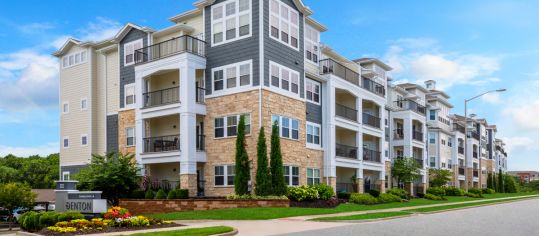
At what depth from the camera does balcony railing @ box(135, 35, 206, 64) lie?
35334 mm

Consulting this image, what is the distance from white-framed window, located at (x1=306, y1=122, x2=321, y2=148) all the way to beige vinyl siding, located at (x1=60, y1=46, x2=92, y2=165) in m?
17.0

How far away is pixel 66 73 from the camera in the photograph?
150 feet

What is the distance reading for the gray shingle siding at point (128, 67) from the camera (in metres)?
39.1

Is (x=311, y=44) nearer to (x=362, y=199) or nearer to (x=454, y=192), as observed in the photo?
(x=362, y=199)

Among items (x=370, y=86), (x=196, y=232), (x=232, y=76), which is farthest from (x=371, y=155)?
(x=196, y=232)

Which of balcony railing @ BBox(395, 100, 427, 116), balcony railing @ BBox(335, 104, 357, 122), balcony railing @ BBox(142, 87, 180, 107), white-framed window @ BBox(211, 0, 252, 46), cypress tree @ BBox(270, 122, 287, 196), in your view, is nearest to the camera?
cypress tree @ BBox(270, 122, 287, 196)

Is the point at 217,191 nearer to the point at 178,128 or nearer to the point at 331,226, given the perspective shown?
the point at 178,128

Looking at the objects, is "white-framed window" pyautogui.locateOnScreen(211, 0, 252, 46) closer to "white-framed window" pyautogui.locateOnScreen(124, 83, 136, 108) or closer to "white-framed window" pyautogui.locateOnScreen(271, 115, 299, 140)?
"white-framed window" pyautogui.locateOnScreen(271, 115, 299, 140)

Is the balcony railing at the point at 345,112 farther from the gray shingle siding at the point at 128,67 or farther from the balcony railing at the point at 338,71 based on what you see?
the gray shingle siding at the point at 128,67

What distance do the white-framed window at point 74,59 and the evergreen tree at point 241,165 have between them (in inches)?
726

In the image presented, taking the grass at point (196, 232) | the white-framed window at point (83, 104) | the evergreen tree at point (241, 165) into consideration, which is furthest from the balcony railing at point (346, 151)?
the grass at point (196, 232)

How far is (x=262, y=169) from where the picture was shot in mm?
31391

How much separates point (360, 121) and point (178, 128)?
14.5 metres

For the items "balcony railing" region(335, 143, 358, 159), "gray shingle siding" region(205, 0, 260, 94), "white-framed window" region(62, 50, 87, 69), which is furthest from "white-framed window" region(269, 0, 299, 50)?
"white-framed window" region(62, 50, 87, 69)
